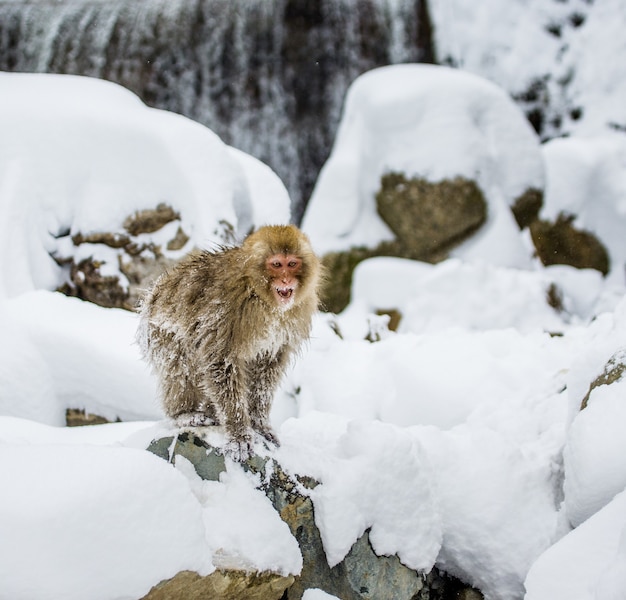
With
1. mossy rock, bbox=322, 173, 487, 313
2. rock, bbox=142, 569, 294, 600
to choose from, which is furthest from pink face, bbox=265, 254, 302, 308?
mossy rock, bbox=322, 173, 487, 313

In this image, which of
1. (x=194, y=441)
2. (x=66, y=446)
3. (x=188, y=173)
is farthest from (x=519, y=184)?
(x=66, y=446)

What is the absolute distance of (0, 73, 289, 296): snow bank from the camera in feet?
13.3

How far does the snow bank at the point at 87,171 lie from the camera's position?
160 inches

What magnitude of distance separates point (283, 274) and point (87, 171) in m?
2.48

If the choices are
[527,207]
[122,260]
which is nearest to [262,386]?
[122,260]

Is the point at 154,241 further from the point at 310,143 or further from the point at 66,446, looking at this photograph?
the point at 310,143

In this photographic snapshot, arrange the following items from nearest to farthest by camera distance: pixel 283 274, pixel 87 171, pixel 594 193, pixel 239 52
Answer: pixel 283 274, pixel 87 171, pixel 594 193, pixel 239 52

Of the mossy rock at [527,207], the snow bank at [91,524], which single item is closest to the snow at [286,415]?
the snow bank at [91,524]

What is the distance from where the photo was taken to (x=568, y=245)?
767cm

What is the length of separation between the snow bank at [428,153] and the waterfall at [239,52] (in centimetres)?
195

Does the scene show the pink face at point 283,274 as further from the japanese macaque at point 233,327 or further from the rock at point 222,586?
the rock at point 222,586

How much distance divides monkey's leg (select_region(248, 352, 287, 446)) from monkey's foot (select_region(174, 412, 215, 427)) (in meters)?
0.16

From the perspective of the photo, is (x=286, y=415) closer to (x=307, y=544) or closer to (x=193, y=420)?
(x=193, y=420)

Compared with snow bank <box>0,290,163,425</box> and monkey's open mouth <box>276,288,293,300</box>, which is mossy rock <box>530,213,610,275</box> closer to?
snow bank <box>0,290,163,425</box>
